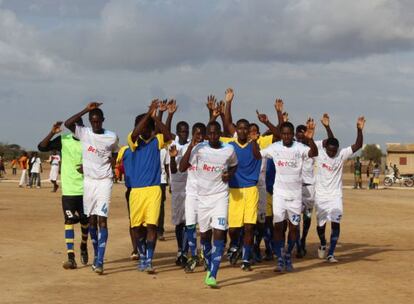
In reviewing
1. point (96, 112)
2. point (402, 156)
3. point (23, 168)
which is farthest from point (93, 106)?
point (402, 156)

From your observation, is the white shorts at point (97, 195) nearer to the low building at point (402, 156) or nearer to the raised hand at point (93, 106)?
the raised hand at point (93, 106)

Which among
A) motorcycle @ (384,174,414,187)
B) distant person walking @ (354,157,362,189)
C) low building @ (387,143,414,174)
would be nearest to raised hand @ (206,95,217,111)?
distant person walking @ (354,157,362,189)

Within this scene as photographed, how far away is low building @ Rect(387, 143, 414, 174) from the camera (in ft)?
236

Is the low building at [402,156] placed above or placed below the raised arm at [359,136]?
above

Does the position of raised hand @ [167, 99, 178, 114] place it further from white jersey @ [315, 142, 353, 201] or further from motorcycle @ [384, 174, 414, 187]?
motorcycle @ [384, 174, 414, 187]

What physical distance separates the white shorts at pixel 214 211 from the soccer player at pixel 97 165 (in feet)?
5.57

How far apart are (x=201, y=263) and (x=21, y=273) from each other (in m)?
3.06

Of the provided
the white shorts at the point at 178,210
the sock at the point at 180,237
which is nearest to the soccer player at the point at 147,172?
the sock at the point at 180,237

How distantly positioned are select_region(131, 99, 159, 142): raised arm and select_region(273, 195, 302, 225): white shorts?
2.49 meters

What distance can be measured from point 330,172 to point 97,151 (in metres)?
4.38

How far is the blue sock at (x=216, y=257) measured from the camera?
11.4m

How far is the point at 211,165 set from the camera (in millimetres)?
11734

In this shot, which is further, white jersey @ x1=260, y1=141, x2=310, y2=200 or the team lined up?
white jersey @ x1=260, y1=141, x2=310, y2=200

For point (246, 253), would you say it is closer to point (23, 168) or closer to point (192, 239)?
point (192, 239)
